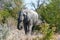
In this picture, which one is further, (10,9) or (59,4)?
(10,9)

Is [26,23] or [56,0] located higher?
[56,0]

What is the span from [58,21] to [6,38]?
51.5 feet

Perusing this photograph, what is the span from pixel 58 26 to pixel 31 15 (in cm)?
580

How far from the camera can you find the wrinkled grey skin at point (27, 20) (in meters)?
18.8

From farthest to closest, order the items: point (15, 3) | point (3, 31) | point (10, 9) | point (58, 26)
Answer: point (15, 3), point (10, 9), point (58, 26), point (3, 31)

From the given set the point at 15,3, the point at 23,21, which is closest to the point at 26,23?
the point at 23,21

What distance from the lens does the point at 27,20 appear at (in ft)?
63.9

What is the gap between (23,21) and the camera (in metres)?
19.1

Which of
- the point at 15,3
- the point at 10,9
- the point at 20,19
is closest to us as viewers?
the point at 20,19

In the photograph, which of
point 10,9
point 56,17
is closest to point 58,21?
point 56,17

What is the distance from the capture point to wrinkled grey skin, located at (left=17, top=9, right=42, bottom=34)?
18.8 meters

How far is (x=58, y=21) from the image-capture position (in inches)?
981

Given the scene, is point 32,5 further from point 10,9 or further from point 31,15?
point 31,15

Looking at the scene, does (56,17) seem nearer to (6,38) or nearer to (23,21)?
(23,21)
